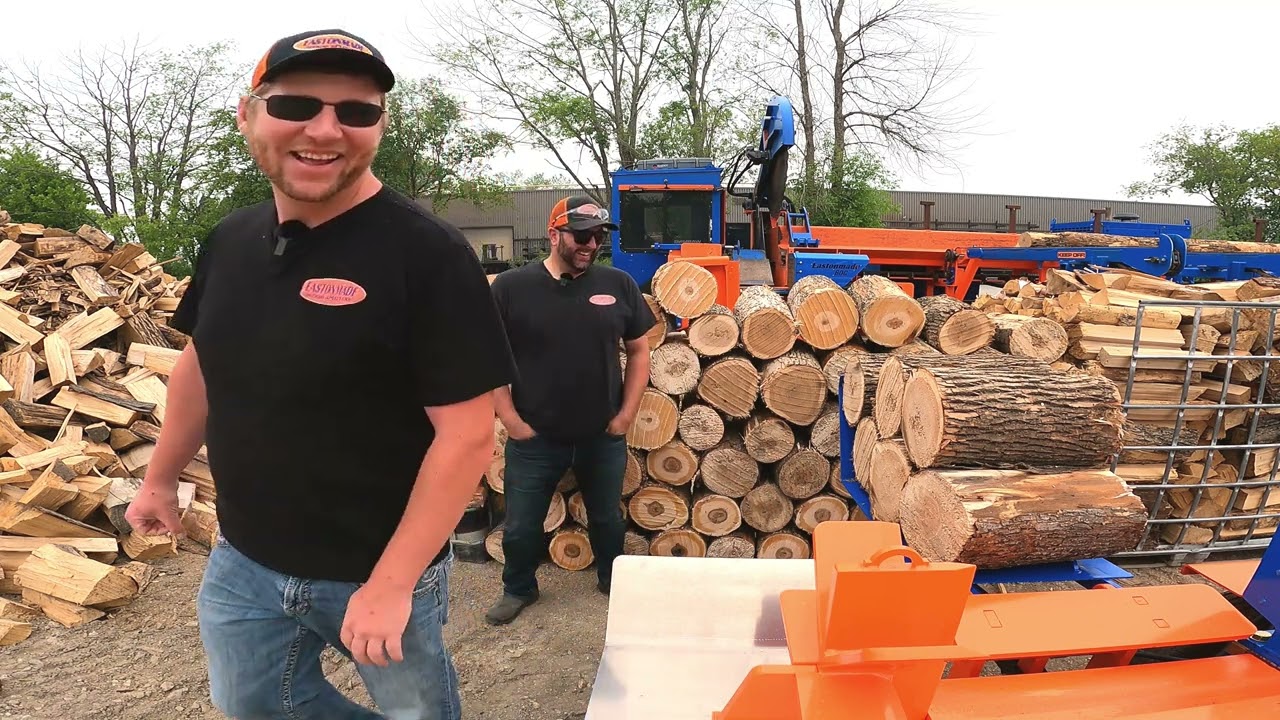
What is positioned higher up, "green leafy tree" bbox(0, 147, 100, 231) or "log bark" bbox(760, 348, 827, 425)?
"green leafy tree" bbox(0, 147, 100, 231)

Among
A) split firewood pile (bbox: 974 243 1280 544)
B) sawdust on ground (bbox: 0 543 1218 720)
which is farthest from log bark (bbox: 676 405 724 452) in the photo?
split firewood pile (bbox: 974 243 1280 544)

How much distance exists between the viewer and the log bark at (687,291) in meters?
4.27

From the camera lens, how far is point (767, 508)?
4348 millimetres

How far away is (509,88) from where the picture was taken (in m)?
23.6

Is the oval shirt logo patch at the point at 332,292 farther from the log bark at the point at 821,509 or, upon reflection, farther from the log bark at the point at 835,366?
the log bark at the point at 821,509

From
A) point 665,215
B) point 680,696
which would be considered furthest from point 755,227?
point 680,696

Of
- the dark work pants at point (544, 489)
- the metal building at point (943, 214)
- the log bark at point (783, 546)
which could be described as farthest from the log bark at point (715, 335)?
the metal building at point (943, 214)

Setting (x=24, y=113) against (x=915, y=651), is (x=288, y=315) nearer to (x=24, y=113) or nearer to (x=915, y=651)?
(x=915, y=651)

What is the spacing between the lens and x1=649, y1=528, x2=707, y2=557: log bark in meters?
4.38

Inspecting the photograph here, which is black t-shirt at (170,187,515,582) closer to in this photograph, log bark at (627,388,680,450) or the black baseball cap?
the black baseball cap

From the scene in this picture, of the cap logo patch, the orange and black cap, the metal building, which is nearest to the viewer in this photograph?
the cap logo patch

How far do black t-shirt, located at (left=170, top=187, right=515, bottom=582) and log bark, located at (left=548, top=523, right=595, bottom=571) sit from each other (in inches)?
108

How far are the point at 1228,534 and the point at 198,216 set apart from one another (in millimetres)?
22431

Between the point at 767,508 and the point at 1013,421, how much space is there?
181cm
